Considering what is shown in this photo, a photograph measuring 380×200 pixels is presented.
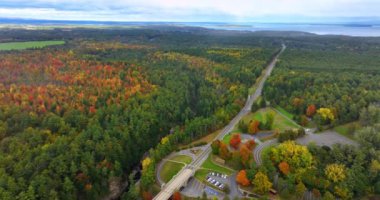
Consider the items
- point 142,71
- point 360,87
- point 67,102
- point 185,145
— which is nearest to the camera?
point 185,145

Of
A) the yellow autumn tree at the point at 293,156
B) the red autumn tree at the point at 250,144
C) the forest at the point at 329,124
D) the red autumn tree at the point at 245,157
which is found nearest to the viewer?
the forest at the point at 329,124

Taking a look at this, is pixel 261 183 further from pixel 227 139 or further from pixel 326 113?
pixel 326 113

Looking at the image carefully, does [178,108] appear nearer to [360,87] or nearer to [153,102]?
[153,102]

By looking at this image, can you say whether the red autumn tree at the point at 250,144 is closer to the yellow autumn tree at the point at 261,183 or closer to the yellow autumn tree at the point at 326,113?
the yellow autumn tree at the point at 261,183

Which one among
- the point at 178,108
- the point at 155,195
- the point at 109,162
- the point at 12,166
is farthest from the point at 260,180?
the point at 12,166

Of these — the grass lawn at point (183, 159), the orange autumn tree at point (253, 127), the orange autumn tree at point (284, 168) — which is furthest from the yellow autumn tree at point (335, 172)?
the grass lawn at point (183, 159)

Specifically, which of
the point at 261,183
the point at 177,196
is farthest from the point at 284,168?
the point at 177,196
